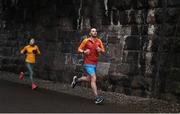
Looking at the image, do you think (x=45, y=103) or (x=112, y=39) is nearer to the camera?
(x=45, y=103)

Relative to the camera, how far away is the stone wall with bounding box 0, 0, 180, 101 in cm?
1247

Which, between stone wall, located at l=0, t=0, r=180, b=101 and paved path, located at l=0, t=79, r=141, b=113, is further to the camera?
stone wall, located at l=0, t=0, r=180, b=101

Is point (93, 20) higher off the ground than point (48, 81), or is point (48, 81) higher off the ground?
point (93, 20)

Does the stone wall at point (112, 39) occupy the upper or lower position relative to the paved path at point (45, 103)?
upper

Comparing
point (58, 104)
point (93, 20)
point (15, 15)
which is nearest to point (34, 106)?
point (58, 104)

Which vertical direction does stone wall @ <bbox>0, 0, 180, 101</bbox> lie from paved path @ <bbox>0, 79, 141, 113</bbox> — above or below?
above

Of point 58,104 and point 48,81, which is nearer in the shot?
point 58,104

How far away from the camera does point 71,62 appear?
16203 millimetres

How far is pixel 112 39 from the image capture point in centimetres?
1439

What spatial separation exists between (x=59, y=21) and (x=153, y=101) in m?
5.82

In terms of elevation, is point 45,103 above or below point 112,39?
below

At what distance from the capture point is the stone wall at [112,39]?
12469 millimetres

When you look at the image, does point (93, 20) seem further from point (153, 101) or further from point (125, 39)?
point (153, 101)

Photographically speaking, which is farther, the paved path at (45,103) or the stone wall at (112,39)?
the stone wall at (112,39)
